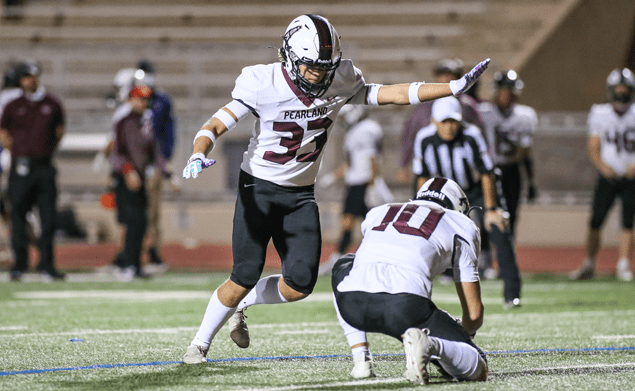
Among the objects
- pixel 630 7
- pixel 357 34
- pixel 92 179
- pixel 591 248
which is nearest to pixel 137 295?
pixel 591 248

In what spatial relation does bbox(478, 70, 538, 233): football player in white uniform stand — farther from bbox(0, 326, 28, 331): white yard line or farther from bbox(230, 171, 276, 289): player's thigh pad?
bbox(230, 171, 276, 289): player's thigh pad

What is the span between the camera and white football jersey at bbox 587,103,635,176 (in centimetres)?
967

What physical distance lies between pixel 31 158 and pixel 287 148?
5559 millimetres

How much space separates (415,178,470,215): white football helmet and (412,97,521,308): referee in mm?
2343

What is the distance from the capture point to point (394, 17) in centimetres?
1914

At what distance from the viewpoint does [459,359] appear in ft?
12.5

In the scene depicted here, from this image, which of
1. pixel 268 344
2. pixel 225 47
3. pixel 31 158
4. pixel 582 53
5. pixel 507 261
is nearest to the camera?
pixel 268 344

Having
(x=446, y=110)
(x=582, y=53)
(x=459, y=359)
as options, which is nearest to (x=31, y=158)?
(x=446, y=110)

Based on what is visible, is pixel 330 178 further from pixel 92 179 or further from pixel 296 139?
pixel 296 139

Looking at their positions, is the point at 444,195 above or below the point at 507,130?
above

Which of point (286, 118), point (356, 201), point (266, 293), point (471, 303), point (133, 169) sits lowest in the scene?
point (356, 201)

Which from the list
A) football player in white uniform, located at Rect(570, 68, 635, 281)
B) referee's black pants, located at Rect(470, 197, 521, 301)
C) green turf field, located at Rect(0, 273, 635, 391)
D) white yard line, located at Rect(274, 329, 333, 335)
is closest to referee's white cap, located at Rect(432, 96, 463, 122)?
referee's black pants, located at Rect(470, 197, 521, 301)

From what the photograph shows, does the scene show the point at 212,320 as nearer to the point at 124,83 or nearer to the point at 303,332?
the point at 303,332

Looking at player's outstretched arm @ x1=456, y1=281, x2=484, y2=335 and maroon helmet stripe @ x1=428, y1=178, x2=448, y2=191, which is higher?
maroon helmet stripe @ x1=428, y1=178, x2=448, y2=191
